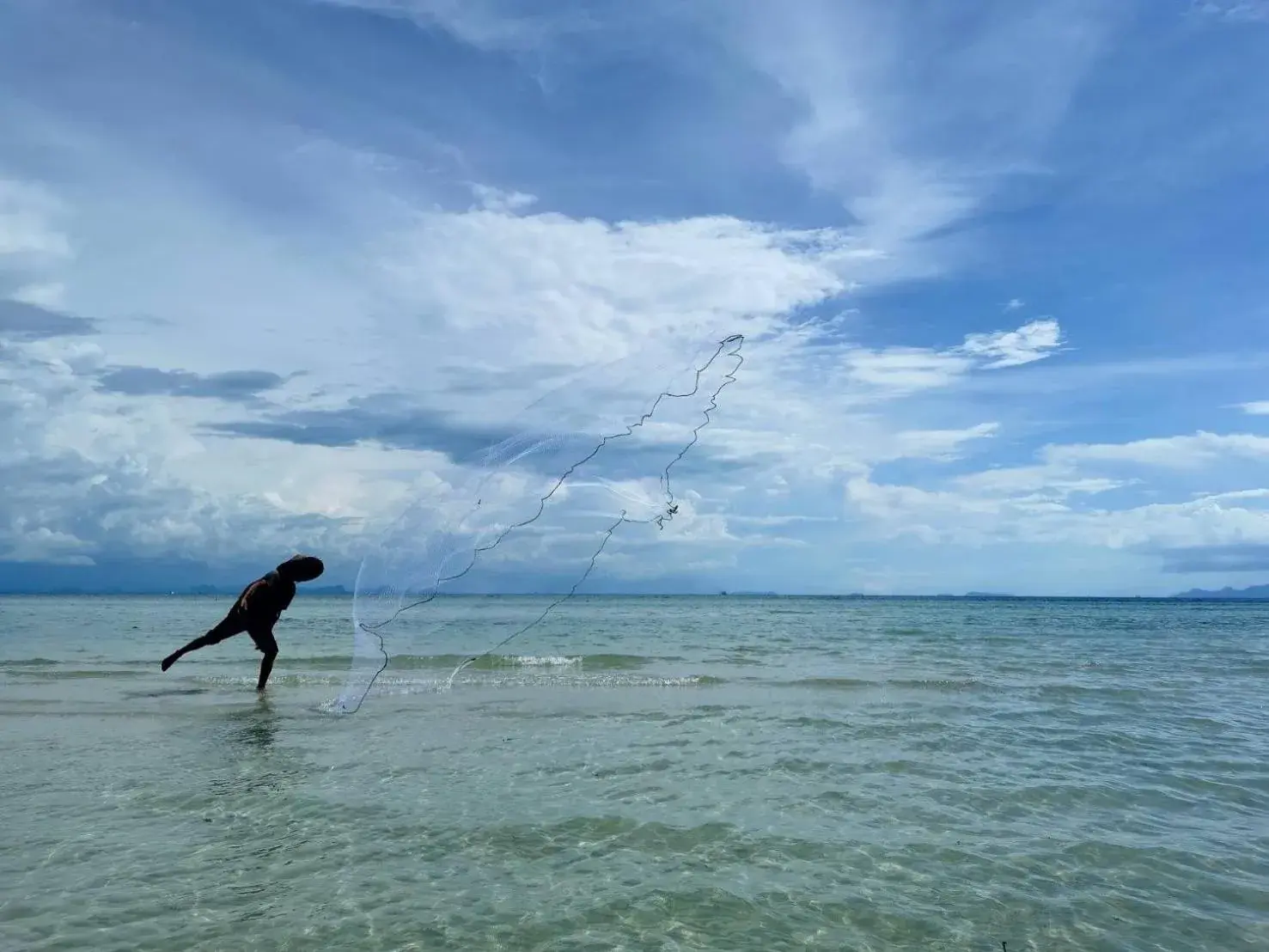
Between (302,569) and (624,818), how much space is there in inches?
342

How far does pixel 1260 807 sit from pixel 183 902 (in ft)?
32.1

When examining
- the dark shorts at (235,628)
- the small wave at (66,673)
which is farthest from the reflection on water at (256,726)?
the small wave at (66,673)

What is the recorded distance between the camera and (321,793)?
852 cm

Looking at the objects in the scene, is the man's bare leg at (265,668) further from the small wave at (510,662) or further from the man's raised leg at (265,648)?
the small wave at (510,662)

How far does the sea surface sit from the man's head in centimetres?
211

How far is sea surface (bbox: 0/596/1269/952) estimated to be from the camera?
5.73m

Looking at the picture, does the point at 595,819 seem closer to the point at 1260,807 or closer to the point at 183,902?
the point at 183,902

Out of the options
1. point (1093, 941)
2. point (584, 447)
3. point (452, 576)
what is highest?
point (584, 447)

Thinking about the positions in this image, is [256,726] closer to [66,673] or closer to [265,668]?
[265,668]

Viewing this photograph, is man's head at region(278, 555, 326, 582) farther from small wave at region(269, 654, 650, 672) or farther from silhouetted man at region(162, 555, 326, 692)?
small wave at region(269, 654, 650, 672)

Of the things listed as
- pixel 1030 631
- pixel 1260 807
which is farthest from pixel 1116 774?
pixel 1030 631

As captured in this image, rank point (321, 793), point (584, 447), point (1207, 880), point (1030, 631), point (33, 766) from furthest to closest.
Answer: point (1030, 631), point (584, 447), point (33, 766), point (321, 793), point (1207, 880)

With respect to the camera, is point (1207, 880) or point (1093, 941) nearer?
point (1093, 941)

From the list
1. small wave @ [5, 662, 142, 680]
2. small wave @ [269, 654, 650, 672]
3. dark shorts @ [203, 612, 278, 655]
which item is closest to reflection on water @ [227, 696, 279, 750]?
dark shorts @ [203, 612, 278, 655]
